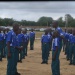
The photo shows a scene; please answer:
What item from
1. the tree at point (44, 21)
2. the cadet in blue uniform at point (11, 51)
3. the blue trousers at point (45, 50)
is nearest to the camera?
the cadet in blue uniform at point (11, 51)

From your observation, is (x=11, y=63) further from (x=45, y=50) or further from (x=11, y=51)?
(x=45, y=50)

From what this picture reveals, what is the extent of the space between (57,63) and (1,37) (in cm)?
579

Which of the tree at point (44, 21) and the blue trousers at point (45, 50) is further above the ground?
the tree at point (44, 21)

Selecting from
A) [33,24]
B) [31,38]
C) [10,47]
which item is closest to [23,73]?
[10,47]

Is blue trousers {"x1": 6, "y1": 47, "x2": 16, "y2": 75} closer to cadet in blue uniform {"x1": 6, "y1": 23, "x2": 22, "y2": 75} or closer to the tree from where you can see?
cadet in blue uniform {"x1": 6, "y1": 23, "x2": 22, "y2": 75}

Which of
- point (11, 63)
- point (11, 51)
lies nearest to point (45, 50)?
point (11, 63)

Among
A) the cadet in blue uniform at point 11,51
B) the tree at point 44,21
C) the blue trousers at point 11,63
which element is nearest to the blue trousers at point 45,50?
the cadet in blue uniform at point 11,51

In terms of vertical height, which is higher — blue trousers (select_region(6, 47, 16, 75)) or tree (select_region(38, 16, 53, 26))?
tree (select_region(38, 16, 53, 26))

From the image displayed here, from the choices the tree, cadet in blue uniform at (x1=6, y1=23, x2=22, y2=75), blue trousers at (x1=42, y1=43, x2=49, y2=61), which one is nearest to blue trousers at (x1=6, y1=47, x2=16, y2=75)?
cadet in blue uniform at (x1=6, y1=23, x2=22, y2=75)

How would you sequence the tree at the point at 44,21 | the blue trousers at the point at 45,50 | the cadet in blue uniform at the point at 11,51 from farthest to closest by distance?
the tree at the point at 44,21
the blue trousers at the point at 45,50
the cadet in blue uniform at the point at 11,51

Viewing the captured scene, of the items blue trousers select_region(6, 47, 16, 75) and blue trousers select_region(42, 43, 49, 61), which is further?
blue trousers select_region(42, 43, 49, 61)

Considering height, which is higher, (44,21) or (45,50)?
(44,21)

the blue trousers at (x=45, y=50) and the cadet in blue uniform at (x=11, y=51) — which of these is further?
the blue trousers at (x=45, y=50)

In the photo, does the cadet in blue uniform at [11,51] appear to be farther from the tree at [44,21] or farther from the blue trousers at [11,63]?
the tree at [44,21]
